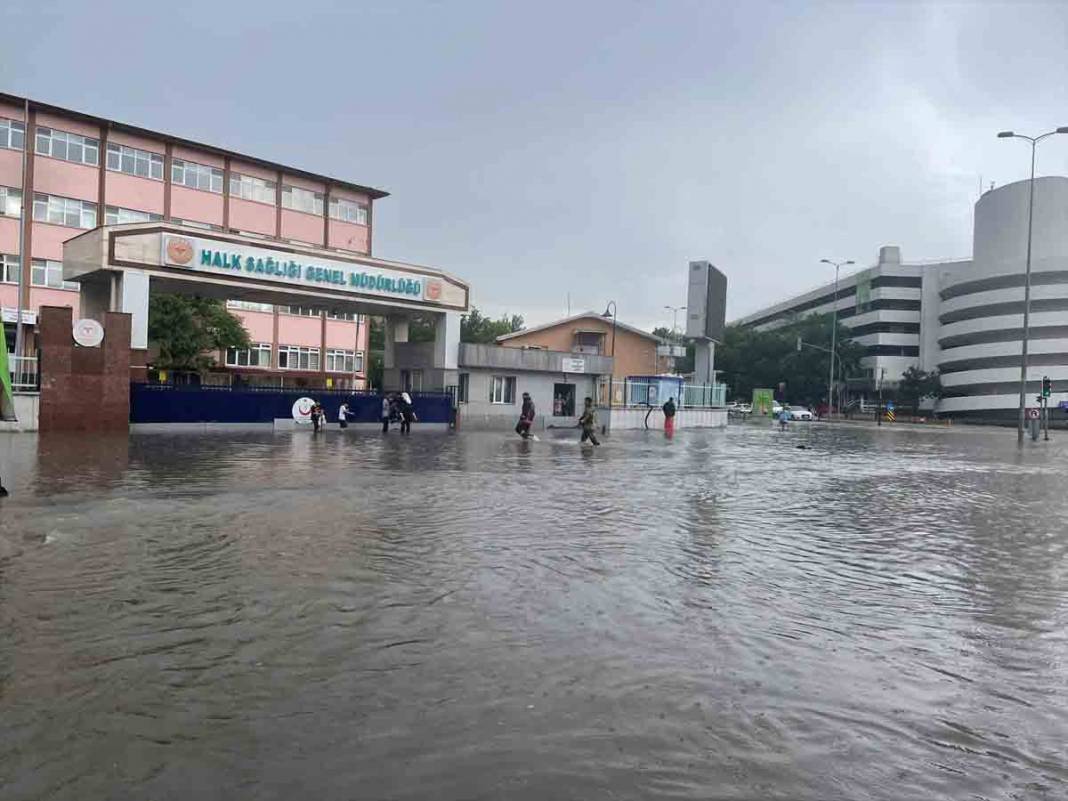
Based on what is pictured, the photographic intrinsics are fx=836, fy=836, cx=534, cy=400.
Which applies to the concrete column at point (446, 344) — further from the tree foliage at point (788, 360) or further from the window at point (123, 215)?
the tree foliage at point (788, 360)

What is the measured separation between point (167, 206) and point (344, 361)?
15.5m

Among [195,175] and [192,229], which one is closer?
[192,229]

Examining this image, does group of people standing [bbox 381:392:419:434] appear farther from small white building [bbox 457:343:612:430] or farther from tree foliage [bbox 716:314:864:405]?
tree foliage [bbox 716:314:864:405]

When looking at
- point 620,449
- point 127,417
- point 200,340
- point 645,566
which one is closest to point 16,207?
point 200,340

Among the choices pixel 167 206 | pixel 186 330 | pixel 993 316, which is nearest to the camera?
pixel 186 330

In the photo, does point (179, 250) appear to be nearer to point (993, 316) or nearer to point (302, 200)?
point (302, 200)

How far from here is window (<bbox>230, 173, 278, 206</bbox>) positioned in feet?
172

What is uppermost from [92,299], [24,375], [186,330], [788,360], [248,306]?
[248,306]

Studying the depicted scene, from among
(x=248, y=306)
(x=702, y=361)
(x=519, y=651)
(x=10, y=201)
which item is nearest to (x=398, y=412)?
(x=702, y=361)

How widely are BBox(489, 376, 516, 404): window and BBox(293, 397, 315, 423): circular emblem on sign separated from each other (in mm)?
10248

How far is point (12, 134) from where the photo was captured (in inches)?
1700

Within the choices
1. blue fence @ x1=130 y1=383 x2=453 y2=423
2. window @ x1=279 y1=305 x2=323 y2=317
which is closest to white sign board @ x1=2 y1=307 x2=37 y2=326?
window @ x1=279 y1=305 x2=323 y2=317

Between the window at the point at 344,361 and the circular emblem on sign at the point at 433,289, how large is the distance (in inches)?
950

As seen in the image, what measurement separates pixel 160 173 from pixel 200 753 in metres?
51.9
